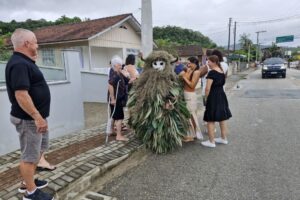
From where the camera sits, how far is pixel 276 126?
6531 millimetres

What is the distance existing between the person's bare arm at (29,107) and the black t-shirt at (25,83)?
60 millimetres

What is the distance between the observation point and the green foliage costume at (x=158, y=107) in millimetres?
4734

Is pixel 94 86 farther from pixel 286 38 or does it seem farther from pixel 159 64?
pixel 286 38

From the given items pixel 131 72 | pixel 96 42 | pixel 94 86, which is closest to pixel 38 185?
pixel 131 72

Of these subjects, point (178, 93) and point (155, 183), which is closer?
point (155, 183)

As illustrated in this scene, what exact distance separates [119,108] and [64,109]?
1514mm

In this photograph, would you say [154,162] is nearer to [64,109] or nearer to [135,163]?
[135,163]

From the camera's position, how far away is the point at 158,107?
4.72 metres

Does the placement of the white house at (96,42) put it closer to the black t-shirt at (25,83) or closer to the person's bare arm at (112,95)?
the person's bare arm at (112,95)

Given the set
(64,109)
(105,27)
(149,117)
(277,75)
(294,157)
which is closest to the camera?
(294,157)

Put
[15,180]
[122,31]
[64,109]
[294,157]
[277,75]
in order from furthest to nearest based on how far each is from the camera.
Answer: [277,75] → [122,31] → [64,109] → [294,157] → [15,180]

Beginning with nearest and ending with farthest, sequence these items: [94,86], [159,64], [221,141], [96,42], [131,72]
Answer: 1. [159,64]
2. [221,141]
3. [131,72]
4. [94,86]
5. [96,42]

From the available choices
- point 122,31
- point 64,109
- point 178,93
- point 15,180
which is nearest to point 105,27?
point 122,31

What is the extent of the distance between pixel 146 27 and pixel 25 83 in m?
4.36
